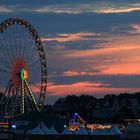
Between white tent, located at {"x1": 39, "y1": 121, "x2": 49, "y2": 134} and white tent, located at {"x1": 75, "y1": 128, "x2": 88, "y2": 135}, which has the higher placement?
white tent, located at {"x1": 39, "y1": 121, "x2": 49, "y2": 134}

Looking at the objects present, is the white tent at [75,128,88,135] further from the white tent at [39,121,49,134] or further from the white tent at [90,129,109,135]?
the white tent at [39,121,49,134]

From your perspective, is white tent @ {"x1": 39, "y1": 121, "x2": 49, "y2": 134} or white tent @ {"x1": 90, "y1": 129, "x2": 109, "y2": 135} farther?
white tent @ {"x1": 39, "y1": 121, "x2": 49, "y2": 134}

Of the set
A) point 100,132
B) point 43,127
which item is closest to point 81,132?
point 100,132

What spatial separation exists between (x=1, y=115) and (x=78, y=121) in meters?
10.7

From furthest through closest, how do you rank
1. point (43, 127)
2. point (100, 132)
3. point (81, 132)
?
point (43, 127) < point (100, 132) < point (81, 132)

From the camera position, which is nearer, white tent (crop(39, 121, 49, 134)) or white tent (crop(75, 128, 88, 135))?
white tent (crop(75, 128, 88, 135))

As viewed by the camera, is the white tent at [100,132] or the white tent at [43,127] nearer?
the white tent at [100,132]

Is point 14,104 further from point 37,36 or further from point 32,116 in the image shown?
point 37,36

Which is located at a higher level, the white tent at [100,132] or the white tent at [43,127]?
the white tent at [43,127]

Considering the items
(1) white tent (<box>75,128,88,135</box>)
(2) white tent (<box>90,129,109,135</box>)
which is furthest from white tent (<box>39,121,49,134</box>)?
(2) white tent (<box>90,129,109,135</box>)

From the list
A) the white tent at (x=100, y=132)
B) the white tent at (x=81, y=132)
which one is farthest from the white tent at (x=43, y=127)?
the white tent at (x=100, y=132)

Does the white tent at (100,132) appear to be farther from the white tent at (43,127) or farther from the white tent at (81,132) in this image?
the white tent at (43,127)

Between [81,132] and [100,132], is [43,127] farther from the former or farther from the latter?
[100,132]

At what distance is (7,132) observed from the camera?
72.2m
